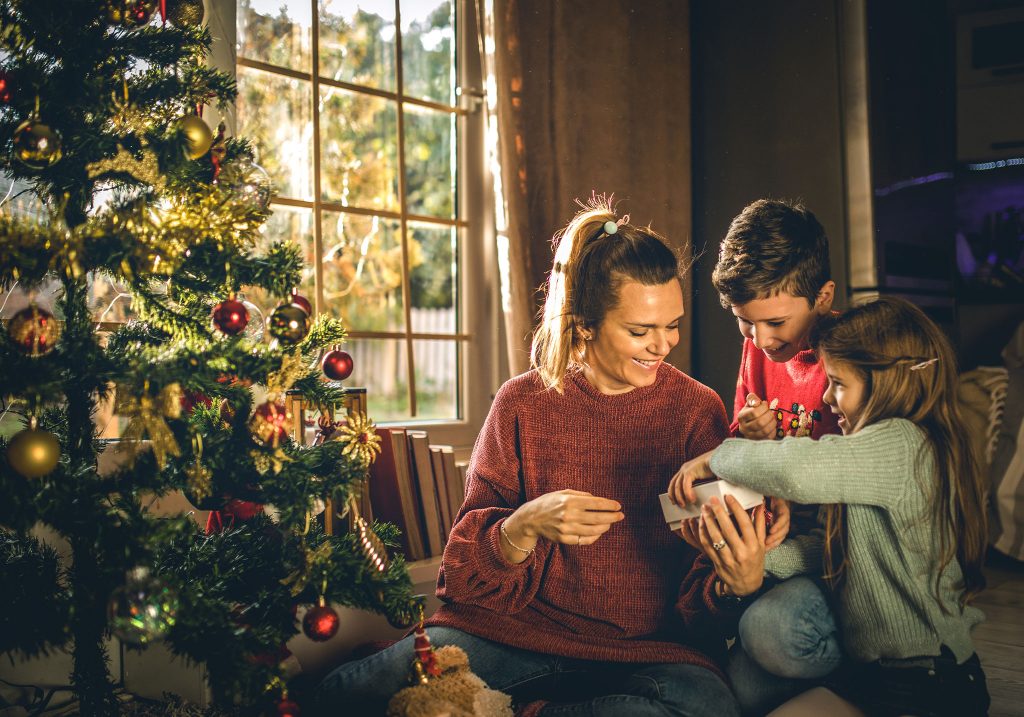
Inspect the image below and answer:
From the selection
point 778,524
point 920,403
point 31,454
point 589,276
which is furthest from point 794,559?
point 31,454

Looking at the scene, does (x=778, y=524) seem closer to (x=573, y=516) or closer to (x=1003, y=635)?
(x=573, y=516)

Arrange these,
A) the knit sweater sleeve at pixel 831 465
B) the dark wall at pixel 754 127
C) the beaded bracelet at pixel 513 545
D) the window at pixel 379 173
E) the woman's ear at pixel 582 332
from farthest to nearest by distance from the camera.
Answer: the dark wall at pixel 754 127, the window at pixel 379 173, the woman's ear at pixel 582 332, the beaded bracelet at pixel 513 545, the knit sweater sleeve at pixel 831 465

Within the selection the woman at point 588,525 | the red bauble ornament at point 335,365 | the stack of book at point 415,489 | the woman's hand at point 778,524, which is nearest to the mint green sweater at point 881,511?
the woman's hand at point 778,524

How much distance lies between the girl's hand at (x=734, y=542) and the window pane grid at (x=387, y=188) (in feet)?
3.90

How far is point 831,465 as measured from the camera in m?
1.23

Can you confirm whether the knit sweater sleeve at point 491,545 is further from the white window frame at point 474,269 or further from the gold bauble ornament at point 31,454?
the white window frame at point 474,269

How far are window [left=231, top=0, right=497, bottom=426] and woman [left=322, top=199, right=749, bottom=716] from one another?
0.81 metres

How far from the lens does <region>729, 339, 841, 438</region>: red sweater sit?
158 centimetres

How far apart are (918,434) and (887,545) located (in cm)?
17

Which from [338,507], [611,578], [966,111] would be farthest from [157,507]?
[966,111]

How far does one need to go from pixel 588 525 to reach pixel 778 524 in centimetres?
33

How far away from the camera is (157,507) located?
1672 mm

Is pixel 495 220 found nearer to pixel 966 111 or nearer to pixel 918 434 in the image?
pixel 918 434

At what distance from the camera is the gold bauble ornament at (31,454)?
39.3 inches
